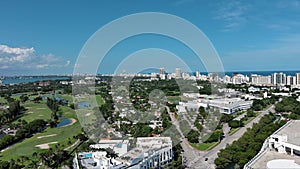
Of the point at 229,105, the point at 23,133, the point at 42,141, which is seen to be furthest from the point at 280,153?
the point at 229,105

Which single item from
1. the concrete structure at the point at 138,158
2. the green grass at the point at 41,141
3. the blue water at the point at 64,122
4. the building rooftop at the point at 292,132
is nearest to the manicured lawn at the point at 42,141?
the green grass at the point at 41,141

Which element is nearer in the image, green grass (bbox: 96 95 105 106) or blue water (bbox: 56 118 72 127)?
blue water (bbox: 56 118 72 127)

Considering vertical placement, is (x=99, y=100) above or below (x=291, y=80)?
below

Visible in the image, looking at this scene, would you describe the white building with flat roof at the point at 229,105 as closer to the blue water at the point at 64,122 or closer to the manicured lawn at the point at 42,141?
the manicured lawn at the point at 42,141

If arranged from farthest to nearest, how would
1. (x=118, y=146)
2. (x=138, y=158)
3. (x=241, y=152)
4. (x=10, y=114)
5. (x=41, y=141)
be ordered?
(x=10, y=114) → (x=41, y=141) → (x=118, y=146) → (x=241, y=152) → (x=138, y=158)

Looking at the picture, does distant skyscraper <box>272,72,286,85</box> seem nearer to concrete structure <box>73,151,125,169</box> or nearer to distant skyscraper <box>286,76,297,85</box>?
distant skyscraper <box>286,76,297,85</box>

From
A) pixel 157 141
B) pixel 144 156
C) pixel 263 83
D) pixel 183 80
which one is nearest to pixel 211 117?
pixel 157 141

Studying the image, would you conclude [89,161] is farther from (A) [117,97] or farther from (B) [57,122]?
(A) [117,97]

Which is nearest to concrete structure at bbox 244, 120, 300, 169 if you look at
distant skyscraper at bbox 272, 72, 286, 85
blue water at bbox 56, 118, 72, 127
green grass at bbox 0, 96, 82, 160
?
green grass at bbox 0, 96, 82, 160

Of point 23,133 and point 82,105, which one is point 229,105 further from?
point 23,133

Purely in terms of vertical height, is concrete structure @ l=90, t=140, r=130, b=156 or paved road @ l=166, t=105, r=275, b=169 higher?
concrete structure @ l=90, t=140, r=130, b=156
